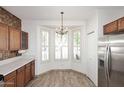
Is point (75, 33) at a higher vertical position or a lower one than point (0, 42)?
higher

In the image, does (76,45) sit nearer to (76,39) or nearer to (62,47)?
(76,39)

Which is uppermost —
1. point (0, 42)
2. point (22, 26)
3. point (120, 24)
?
point (22, 26)

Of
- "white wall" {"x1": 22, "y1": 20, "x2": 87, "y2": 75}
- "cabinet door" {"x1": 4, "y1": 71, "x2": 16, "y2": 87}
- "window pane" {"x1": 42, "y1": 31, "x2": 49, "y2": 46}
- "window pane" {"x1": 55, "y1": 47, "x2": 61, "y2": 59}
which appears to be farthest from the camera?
"window pane" {"x1": 55, "y1": 47, "x2": 61, "y2": 59}

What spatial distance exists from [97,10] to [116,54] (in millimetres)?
2283

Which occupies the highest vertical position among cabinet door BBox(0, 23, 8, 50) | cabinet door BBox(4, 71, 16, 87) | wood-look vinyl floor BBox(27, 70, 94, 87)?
cabinet door BBox(0, 23, 8, 50)

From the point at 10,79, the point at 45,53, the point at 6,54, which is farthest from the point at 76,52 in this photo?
the point at 10,79

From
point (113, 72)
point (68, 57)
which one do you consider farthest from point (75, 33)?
point (113, 72)

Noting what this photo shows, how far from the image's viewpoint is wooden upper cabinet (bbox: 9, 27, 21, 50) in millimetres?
4246

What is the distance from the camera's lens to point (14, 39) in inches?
178

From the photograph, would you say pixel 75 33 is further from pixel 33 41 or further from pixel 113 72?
pixel 113 72

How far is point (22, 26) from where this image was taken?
656 centimetres

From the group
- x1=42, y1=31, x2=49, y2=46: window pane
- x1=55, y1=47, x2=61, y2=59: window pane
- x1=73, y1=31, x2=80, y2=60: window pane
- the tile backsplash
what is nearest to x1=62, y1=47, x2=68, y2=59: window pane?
x1=55, y1=47, x2=61, y2=59: window pane

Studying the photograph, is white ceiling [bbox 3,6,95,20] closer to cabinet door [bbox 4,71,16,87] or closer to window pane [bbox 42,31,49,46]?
cabinet door [bbox 4,71,16,87]
